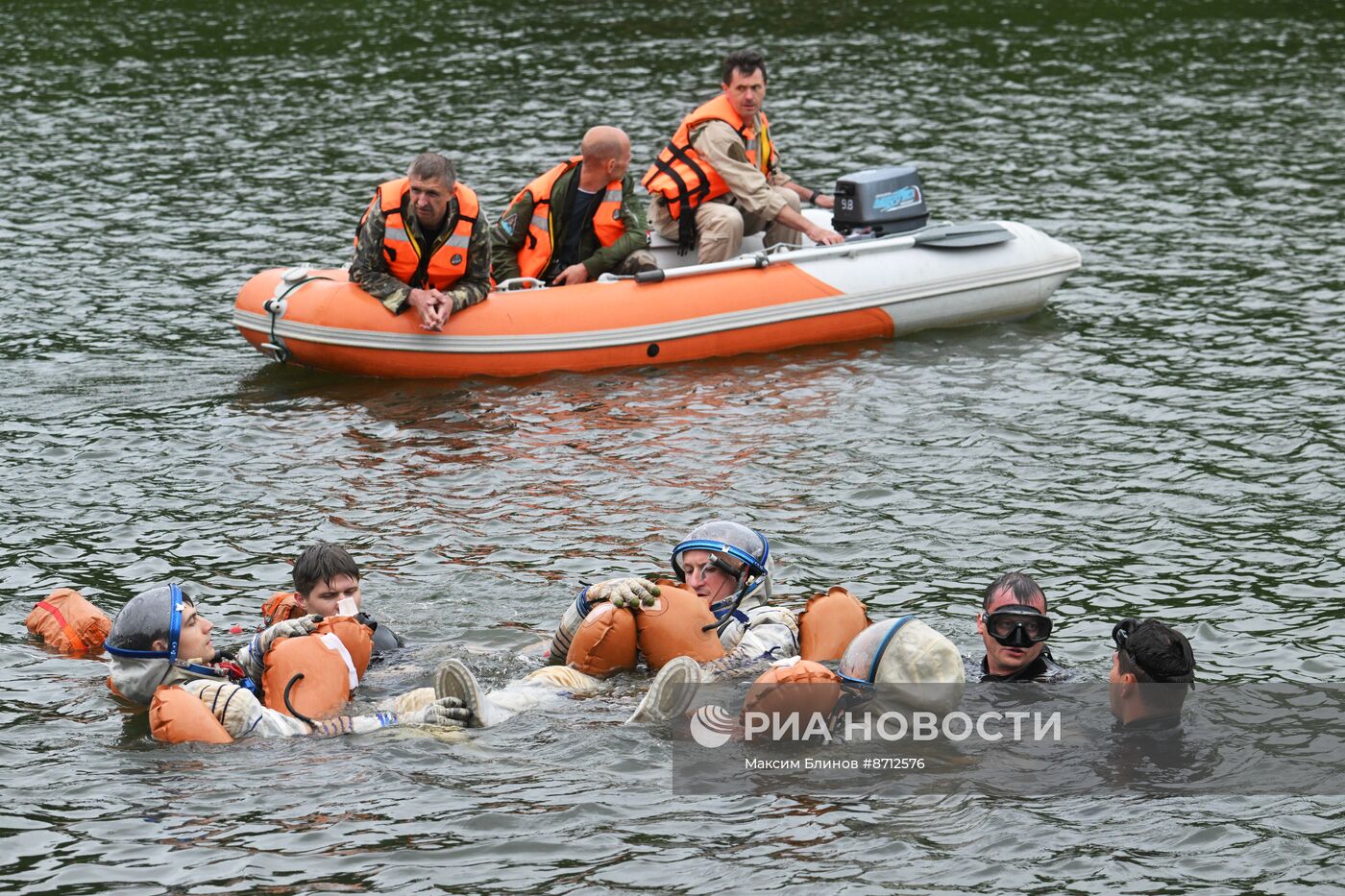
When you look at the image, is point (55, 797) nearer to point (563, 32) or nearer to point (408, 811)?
point (408, 811)

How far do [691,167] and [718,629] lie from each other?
6363 millimetres

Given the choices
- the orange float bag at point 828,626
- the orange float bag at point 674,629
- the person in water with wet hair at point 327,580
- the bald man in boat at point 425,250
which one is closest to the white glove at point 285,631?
the person in water with wet hair at point 327,580

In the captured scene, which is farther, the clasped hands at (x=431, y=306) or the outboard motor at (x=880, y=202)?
the outboard motor at (x=880, y=202)

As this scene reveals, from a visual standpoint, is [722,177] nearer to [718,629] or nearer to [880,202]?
[880,202]

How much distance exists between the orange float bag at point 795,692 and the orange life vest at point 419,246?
6.00 meters

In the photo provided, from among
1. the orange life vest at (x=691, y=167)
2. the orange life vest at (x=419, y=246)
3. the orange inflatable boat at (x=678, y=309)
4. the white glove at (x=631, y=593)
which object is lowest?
the white glove at (x=631, y=593)

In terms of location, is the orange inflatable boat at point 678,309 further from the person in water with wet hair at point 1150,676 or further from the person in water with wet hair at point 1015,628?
the person in water with wet hair at point 1150,676

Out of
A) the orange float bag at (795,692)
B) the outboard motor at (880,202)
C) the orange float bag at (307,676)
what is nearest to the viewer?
the orange float bag at (795,692)

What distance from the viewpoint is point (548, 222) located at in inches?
516

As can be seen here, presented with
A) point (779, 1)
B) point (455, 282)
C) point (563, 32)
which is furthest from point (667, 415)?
point (779, 1)

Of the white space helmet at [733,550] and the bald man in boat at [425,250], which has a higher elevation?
the bald man in boat at [425,250]

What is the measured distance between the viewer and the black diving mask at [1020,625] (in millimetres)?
7176

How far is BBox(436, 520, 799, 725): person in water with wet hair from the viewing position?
23.8ft

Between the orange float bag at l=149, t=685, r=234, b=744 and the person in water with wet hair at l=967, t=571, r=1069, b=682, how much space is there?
129 inches
